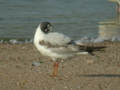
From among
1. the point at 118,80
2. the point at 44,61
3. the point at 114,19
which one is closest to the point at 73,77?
the point at 118,80

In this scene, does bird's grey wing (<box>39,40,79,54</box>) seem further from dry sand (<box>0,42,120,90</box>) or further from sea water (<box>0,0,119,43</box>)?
sea water (<box>0,0,119,43</box>)

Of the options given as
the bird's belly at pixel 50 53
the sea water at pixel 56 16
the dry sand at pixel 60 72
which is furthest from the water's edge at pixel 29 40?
the bird's belly at pixel 50 53

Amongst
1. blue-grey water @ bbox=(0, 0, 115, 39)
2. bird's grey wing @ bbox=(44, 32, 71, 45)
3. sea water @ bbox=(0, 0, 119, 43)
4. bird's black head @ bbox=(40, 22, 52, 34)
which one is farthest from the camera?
blue-grey water @ bbox=(0, 0, 115, 39)

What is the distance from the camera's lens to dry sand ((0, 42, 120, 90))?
7.88m

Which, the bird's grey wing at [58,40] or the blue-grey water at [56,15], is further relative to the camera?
the blue-grey water at [56,15]

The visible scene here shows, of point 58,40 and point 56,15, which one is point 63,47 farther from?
point 56,15

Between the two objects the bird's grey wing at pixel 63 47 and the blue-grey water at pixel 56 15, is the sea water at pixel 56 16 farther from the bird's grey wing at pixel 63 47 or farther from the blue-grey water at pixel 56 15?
the bird's grey wing at pixel 63 47

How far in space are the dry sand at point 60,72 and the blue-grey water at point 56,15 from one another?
3583 millimetres

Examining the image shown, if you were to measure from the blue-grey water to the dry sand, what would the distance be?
3.58 metres

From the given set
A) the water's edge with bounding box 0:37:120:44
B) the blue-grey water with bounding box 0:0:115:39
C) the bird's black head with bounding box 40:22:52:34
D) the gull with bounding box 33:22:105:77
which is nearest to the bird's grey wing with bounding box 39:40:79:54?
the gull with bounding box 33:22:105:77

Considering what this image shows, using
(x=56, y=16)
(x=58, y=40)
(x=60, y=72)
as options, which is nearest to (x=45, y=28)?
(x=58, y=40)

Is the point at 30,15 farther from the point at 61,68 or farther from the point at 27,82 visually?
the point at 27,82

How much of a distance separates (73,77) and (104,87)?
0.83m

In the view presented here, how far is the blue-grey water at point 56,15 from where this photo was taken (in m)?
14.7
